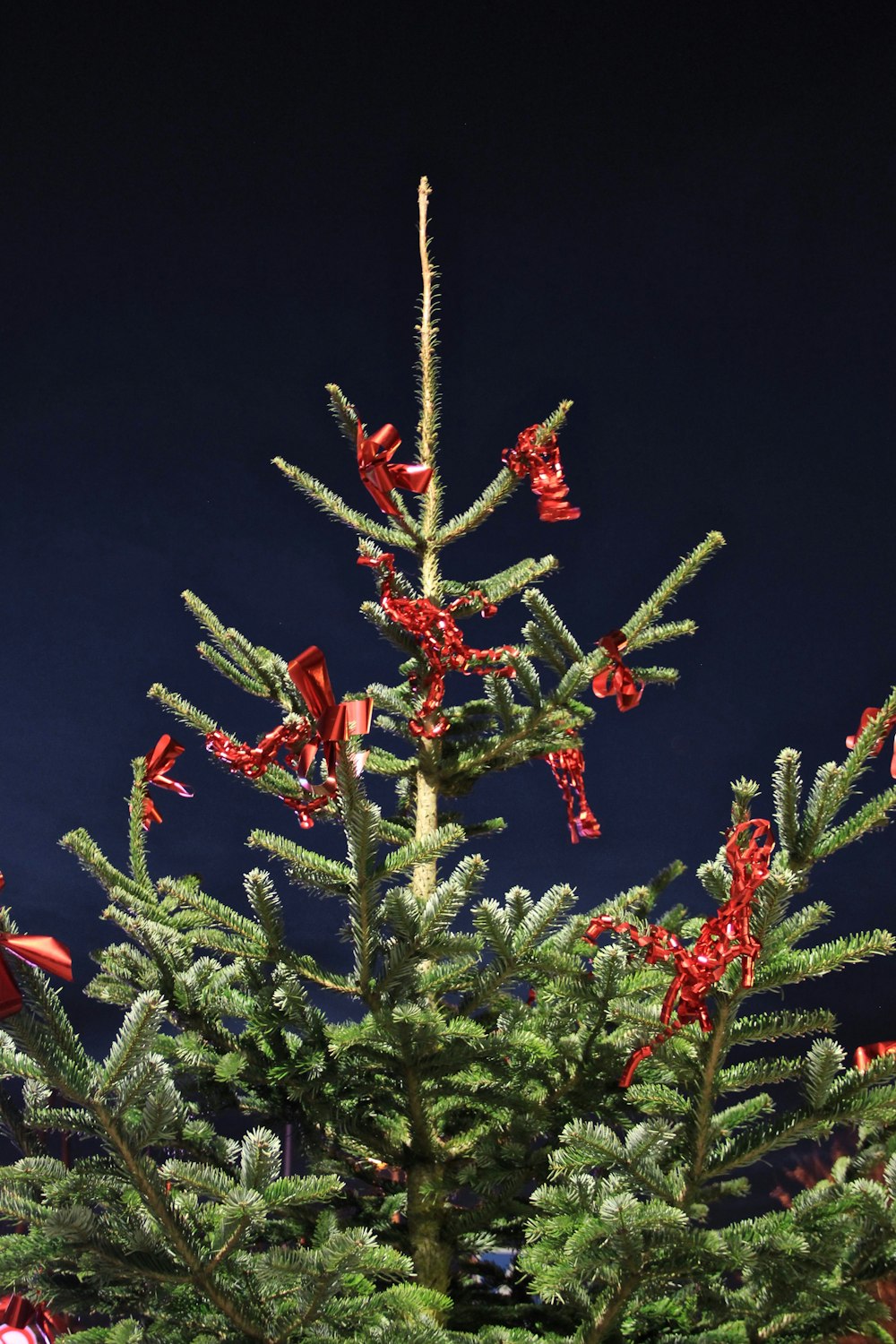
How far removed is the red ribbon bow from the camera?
65.8 inches

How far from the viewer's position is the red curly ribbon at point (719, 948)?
2.01m

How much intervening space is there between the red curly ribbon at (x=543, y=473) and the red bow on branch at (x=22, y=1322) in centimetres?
293

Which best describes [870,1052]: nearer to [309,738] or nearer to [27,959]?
[309,738]

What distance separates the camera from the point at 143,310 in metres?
5.77

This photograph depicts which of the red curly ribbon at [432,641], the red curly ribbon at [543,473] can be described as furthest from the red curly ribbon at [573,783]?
the red curly ribbon at [543,473]

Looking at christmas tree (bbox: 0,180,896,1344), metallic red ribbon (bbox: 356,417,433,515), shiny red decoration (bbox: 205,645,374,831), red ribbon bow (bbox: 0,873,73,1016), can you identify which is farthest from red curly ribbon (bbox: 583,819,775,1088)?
metallic red ribbon (bbox: 356,417,433,515)

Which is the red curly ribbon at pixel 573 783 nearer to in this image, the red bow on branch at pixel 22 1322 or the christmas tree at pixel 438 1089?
the christmas tree at pixel 438 1089

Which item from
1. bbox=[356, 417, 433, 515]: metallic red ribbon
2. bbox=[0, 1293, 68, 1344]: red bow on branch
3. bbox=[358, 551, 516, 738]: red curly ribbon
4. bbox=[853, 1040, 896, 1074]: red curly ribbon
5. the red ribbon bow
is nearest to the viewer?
the red ribbon bow

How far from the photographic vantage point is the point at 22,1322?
9.46ft

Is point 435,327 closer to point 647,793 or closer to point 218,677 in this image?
point 218,677

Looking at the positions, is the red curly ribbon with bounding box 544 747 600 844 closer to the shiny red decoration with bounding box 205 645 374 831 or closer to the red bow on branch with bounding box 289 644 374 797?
the shiny red decoration with bounding box 205 645 374 831

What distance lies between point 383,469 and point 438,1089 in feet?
6.15

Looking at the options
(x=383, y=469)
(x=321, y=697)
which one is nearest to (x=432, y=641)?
(x=383, y=469)

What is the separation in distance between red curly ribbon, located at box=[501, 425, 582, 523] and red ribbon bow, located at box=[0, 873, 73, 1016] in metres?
2.38
